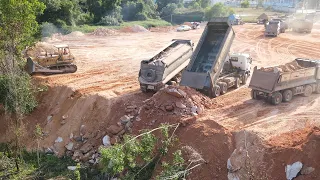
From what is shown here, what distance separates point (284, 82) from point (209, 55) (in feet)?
13.7

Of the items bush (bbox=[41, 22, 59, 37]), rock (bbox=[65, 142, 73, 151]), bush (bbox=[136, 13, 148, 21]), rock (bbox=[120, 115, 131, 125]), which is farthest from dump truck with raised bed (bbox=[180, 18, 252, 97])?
bush (bbox=[136, 13, 148, 21])

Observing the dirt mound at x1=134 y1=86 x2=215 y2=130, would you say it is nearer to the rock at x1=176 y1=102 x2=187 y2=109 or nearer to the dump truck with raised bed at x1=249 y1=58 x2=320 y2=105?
the rock at x1=176 y1=102 x2=187 y2=109

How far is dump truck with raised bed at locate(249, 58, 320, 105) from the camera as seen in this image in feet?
53.9

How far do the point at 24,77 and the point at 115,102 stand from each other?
188 inches

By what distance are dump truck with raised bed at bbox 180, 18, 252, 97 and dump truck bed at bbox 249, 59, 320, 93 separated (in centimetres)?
188

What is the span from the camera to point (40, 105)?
19.5 metres

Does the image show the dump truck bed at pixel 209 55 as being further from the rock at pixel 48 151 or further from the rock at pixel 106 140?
the rock at pixel 48 151

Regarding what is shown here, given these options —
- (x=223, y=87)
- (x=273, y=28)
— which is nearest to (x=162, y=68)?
(x=223, y=87)

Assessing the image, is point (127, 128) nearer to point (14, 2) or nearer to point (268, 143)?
point (268, 143)

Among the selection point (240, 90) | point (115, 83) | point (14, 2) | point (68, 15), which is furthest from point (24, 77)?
point (68, 15)

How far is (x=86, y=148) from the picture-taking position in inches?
617

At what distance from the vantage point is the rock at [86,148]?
1559 cm

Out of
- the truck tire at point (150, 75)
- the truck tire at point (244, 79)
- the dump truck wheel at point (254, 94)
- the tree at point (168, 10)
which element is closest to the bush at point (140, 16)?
the tree at point (168, 10)

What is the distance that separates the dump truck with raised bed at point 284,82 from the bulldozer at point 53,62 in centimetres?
1209
